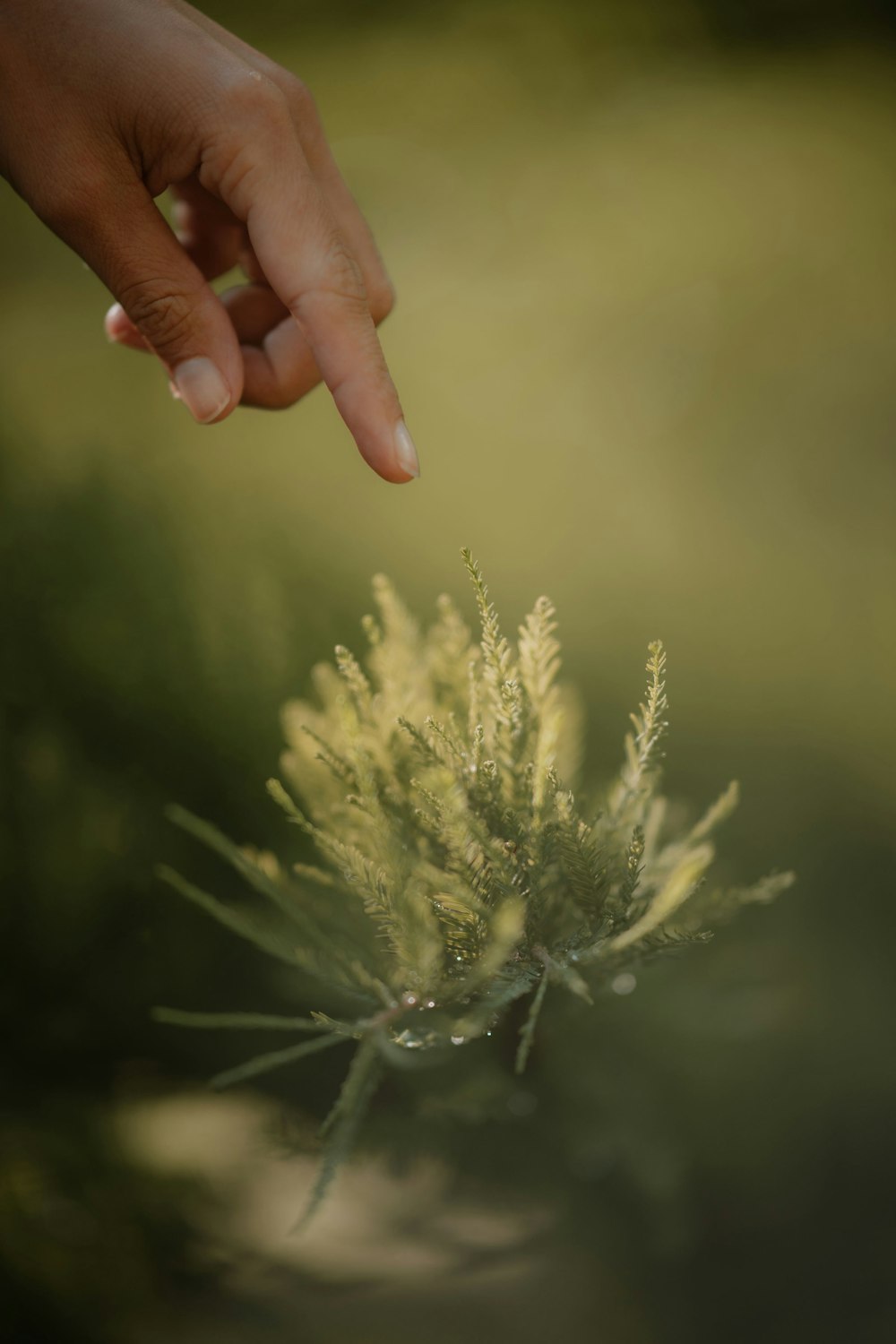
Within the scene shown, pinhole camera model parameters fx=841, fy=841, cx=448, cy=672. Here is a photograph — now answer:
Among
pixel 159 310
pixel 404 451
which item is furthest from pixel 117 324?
pixel 404 451

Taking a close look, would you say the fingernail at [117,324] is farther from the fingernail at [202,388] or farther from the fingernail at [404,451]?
the fingernail at [404,451]

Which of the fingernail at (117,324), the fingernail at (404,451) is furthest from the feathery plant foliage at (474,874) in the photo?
the fingernail at (117,324)

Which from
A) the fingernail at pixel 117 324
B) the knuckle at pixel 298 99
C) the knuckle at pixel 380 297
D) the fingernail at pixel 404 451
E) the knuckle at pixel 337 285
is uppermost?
the knuckle at pixel 298 99

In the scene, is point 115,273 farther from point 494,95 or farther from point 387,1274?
point 494,95

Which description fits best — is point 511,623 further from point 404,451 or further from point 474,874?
point 474,874

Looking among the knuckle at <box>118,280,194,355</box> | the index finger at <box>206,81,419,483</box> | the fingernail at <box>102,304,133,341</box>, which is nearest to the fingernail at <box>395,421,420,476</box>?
the index finger at <box>206,81,419,483</box>

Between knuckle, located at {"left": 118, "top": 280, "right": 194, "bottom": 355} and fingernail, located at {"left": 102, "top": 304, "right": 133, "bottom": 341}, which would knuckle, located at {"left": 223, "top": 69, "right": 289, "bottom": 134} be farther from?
fingernail, located at {"left": 102, "top": 304, "right": 133, "bottom": 341}

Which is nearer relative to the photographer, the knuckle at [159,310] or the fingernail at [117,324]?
the knuckle at [159,310]
